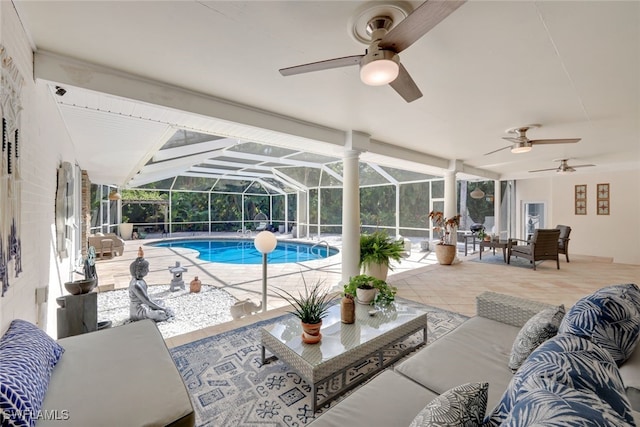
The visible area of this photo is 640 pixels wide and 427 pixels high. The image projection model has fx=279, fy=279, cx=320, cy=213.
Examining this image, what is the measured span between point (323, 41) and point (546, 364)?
208 cm

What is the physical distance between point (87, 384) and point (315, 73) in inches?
99.2

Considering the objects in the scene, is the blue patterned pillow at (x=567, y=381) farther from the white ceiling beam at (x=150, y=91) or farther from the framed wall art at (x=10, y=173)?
the white ceiling beam at (x=150, y=91)

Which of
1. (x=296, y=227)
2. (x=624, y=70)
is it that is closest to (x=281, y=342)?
(x=624, y=70)

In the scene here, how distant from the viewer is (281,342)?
203cm

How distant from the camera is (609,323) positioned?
124cm

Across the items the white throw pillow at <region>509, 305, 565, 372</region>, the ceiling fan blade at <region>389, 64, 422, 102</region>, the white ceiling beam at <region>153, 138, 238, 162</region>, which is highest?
the white ceiling beam at <region>153, 138, 238, 162</region>

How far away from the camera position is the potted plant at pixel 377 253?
4.63 m

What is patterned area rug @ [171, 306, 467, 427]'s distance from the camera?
1761 millimetres

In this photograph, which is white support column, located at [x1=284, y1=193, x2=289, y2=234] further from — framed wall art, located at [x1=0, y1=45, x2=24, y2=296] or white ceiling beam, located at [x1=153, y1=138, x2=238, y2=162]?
framed wall art, located at [x1=0, y1=45, x2=24, y2=296]

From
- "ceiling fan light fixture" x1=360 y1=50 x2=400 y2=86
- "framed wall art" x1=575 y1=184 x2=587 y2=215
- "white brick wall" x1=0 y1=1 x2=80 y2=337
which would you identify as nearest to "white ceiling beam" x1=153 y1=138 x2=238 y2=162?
"white brick wall" x1=0 y1=1 x2=80 y2=337

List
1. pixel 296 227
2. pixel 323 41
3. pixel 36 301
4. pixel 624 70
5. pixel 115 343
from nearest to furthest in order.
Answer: pixel 115 343 → pixel 323 41 → pixel 36 301 → pixel 624 70 → pixel 296 227

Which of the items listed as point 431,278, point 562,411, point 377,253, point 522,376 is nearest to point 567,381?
point 522,376

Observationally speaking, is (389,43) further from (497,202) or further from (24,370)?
(497,202)

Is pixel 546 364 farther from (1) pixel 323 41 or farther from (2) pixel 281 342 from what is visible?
(1) pixel 323 41
